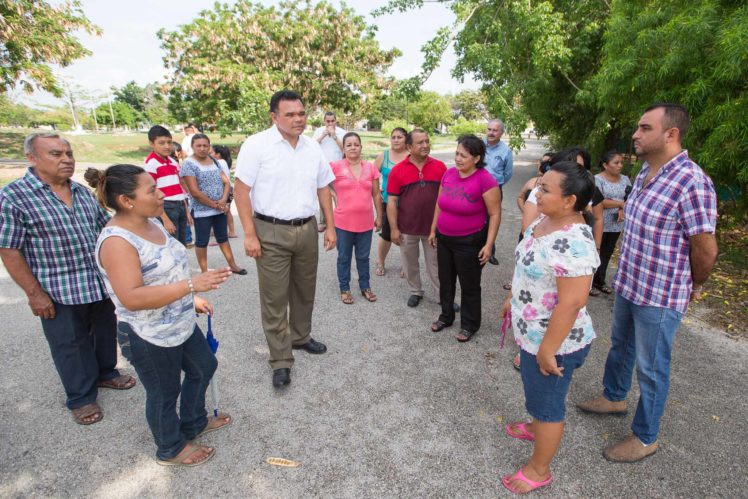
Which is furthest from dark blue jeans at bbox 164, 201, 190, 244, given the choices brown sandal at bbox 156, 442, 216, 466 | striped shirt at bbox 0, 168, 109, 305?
brown sandal at bbox 156, 442, 216, 466

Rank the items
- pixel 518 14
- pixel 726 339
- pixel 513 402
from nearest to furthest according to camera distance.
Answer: pixel 513 402
pixel 726 339
pixel 518 14

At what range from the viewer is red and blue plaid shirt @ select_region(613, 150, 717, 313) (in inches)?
80.8

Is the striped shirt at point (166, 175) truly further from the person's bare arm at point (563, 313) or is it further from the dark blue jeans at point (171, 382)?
the person's bare arm at point (563, 313)

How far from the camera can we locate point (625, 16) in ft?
21.2

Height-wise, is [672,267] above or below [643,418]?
above

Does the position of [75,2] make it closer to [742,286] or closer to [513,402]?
[513,402]

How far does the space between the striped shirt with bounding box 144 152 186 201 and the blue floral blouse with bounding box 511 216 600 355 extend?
4.49m

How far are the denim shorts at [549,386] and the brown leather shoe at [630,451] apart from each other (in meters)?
0.68

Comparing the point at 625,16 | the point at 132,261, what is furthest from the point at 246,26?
the point at 132,261

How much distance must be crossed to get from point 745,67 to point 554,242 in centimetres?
402

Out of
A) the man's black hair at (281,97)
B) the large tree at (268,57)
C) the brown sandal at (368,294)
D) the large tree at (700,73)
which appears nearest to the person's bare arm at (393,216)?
the brown sandal at (368,294)

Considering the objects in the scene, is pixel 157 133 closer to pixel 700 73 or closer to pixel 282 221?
pixel 282 221

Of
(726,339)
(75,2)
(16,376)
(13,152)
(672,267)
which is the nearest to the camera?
(672,267)

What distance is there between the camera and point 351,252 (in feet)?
15.0
